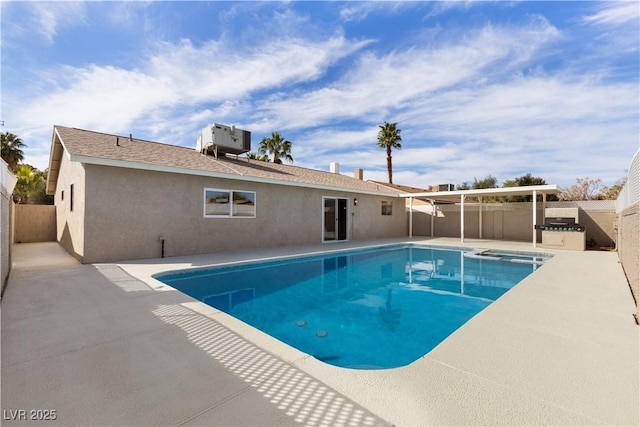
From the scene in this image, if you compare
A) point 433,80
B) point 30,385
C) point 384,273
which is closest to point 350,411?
point 30,385

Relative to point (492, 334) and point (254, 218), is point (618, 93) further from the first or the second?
point (254, 218)

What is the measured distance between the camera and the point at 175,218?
9.42 m

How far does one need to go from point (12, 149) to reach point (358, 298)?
33.9 m

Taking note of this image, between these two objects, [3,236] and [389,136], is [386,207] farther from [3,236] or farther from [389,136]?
[3,236]

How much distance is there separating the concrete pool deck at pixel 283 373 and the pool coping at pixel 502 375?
0.01 m

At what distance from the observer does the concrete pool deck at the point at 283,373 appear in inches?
75.8

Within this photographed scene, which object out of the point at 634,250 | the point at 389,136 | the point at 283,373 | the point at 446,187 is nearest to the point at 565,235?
the point at 446,187

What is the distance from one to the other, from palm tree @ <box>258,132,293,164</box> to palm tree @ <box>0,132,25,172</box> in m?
21.1

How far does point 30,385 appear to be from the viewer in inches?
89.1

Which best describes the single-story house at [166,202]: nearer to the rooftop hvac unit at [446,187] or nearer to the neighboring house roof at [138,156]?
the neighboring house roof at [138,156]

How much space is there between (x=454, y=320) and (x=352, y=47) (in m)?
12.6

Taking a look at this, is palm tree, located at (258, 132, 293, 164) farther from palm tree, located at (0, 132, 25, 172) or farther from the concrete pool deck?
the concrete pool deck

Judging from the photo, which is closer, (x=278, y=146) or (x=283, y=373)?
(x=283, y=373)

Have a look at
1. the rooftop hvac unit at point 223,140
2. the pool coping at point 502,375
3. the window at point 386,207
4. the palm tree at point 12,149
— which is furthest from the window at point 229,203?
the palm tree at point 12,149
